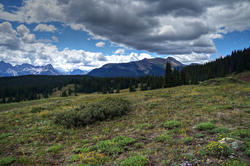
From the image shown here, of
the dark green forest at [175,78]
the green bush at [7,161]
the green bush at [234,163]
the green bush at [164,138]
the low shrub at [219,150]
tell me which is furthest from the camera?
the dark green forest at [175,78]

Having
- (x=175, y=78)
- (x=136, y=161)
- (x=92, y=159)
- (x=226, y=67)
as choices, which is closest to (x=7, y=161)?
(x=92, y=159)

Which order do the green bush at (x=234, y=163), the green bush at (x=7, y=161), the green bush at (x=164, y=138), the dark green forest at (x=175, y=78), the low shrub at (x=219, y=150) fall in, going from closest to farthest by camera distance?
the green bush at (x=234, y=163) → the low shrub at (x=219, y=150) → the green bush at (x=7, y=161) → the green bush at (x=164, y=138) → the dark green forest at (x=175, y=78)

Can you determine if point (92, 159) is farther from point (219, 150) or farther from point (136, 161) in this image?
point (219, 150)

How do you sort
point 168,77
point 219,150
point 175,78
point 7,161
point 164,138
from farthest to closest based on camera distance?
point 175,78 → point 168,77 → point 164,138 → point 7,161 → point 219,150

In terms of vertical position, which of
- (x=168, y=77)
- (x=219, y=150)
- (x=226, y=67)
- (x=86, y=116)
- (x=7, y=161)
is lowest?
(x=7, y=161)

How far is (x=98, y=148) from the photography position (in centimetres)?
733

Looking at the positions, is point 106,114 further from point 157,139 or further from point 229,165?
point 229,165

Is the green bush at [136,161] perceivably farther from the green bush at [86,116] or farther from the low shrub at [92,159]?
the green bush at [86,116]

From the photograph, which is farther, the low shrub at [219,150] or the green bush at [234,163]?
the low shrub at [219,150]

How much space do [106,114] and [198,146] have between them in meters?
10.1

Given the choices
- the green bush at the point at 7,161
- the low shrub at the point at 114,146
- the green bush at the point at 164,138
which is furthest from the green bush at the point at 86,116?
the green bush at the point at 164,138

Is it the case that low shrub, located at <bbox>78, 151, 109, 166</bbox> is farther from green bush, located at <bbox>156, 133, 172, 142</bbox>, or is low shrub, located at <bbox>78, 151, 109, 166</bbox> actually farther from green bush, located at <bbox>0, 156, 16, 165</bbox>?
green bush, located at <bbox>0, 156, 16, 165</bbox>

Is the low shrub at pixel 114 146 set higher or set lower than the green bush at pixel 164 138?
lower

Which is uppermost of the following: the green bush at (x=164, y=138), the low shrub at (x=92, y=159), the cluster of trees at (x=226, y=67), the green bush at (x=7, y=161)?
the cluster of trees at (x=226, y=67)
